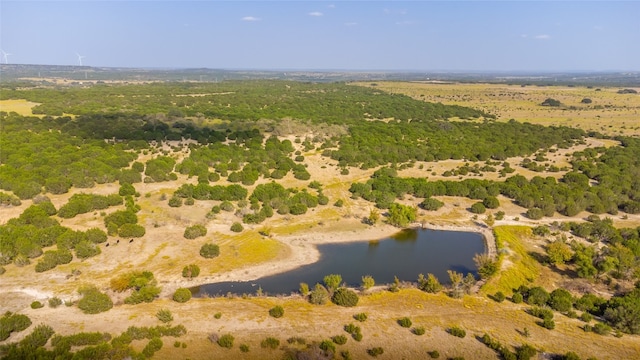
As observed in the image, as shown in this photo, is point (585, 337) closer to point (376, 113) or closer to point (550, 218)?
point (550, 218)

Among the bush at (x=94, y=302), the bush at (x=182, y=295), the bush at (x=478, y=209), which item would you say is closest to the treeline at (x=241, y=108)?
the bush at (x=478, y=209)

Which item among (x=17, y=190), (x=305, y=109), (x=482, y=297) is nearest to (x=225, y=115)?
(x=305, y=109)

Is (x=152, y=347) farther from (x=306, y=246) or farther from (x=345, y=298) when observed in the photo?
(x=306, y=246)

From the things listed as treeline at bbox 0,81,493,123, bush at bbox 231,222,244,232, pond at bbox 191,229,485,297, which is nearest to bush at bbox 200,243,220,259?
pond at bbox 191,229,485,297

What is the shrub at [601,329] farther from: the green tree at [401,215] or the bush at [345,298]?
the green tree at [401,215]

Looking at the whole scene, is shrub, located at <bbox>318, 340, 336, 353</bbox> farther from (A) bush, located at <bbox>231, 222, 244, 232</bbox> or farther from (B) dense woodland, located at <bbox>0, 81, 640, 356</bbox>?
(A) bush, located at <bbox>231, 222, 244, 232</bbox>

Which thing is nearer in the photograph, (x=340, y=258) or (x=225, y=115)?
(x=340, y=258)

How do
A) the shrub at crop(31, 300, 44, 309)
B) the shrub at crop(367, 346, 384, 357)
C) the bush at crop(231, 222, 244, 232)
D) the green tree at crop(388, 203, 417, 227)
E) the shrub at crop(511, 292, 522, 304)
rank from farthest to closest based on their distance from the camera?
the green tree at crop(388, 203, 417, 227) < the bush at crop(231, 222, 244, 232) < the shrub at crop(511, 292, 522, 304) < the shrub at crop(31, 300, 44, 309) < the shrub at crop(367, 346, 384, 357)
